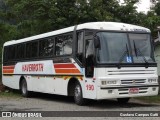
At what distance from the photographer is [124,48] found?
15359 mm

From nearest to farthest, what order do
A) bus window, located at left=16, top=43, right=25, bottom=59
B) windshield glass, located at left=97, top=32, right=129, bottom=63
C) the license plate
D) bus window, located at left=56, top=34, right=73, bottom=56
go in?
windshield glass, located at left=97, top=32, right=129, bottom=63
the license plate
bus window, located at left=56, top=34, right=73, bottom=56
bus window, located at left=16, top=43, right=25, bottom=59

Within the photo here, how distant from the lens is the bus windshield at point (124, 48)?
15008mm

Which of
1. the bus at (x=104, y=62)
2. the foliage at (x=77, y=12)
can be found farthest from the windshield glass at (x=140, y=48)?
the foliage at (x=77, y=12)

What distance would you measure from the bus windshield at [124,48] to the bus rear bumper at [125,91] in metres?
0.94

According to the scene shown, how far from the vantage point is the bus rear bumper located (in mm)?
14672

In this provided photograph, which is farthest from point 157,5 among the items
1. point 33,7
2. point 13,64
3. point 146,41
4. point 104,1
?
point 146,41

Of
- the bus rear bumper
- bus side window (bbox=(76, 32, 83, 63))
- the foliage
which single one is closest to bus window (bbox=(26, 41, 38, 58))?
the foliage

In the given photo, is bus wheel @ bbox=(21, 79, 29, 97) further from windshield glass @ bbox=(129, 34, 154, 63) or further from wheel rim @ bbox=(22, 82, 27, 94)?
windshield glass @ bbox=(129, 34, 154, 63)

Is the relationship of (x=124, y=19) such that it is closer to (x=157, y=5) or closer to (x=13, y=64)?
(x=13, y=64)

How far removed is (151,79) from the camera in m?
15.6

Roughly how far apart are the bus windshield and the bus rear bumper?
940 millimetres

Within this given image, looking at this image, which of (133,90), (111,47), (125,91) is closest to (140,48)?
(111,47)

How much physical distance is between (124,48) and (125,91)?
5.06 feet

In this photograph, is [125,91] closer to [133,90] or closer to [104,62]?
[133,90]
